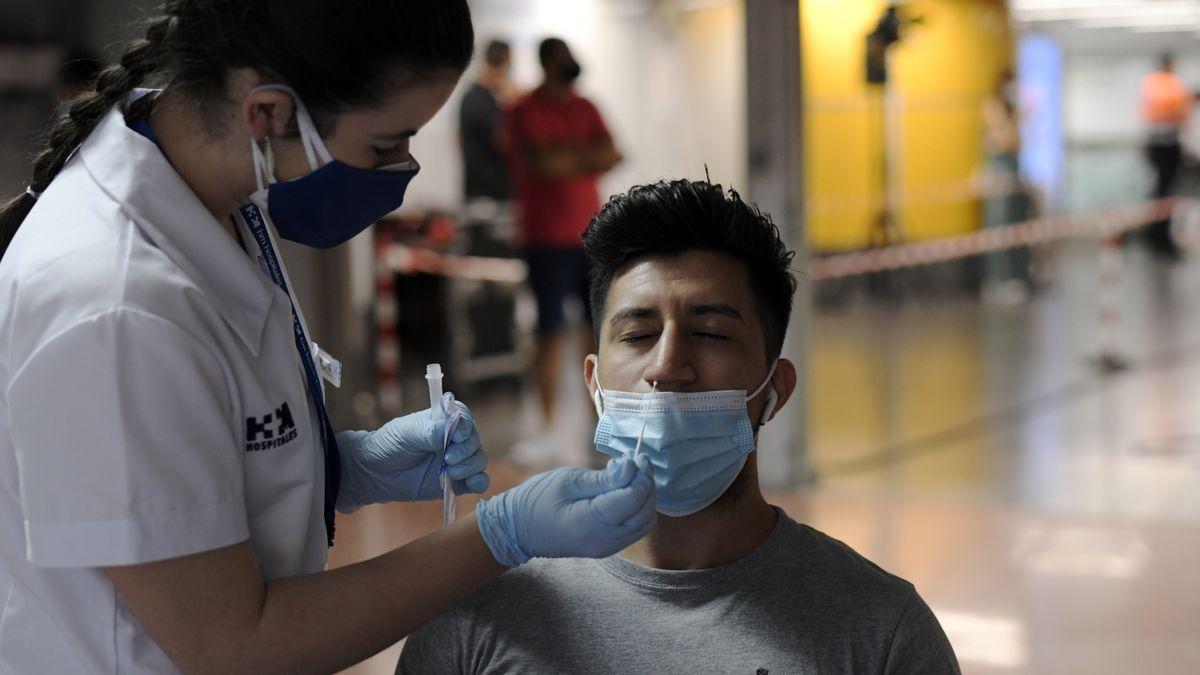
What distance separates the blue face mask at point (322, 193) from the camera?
1.30 metres

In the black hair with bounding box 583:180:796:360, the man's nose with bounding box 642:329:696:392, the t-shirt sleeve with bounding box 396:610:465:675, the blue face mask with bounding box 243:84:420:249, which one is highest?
the blue face mask with bounding box 243:84:420:249

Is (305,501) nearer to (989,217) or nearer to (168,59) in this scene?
(168,59)

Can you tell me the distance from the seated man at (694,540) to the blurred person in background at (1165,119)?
11.8 meters

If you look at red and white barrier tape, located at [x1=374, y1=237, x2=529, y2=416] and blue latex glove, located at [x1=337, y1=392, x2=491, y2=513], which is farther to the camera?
red and white barrier tape, located at [x1=374, y1=237, x2=529, y2=416]

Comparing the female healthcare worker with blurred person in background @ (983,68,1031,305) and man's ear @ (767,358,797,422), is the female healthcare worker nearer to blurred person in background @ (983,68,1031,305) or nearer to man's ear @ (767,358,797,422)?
man's ear @ (767,358,797,422)

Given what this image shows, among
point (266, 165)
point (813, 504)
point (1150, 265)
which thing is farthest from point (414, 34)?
point (1150, 265)

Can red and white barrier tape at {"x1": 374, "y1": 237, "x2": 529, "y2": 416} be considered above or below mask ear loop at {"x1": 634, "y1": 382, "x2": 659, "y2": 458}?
below

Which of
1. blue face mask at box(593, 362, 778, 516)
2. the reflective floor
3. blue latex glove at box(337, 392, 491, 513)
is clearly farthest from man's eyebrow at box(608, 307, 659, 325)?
the reflective floor

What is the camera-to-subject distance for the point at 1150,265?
13055mm

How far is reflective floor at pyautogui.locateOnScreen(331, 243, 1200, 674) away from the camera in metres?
3.65

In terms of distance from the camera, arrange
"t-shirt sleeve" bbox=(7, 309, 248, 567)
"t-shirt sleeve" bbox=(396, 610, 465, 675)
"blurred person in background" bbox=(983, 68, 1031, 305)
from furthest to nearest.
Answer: "blurred person in background" bbox=(983, 68, 1031, 305), "t-shirt sleeve" bbox=(396, 610, 465, 675), "t-shirt sleeve" bbox=(7, 309, 248, 567)

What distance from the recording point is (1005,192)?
1084 cm

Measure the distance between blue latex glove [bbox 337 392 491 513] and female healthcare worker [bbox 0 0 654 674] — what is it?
0.20m

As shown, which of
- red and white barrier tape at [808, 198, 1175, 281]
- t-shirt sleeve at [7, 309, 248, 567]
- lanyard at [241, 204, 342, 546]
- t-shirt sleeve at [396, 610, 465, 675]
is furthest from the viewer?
red and white barrier tape at [808, 198, 1175, 281]
